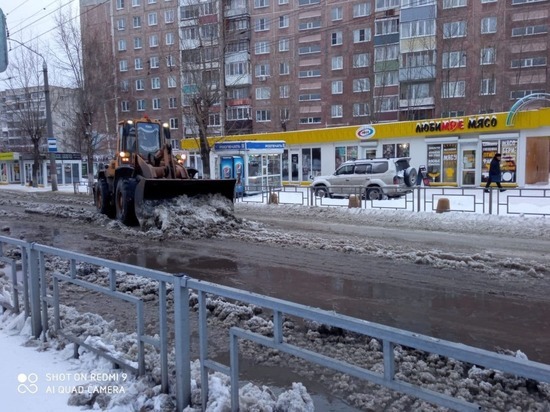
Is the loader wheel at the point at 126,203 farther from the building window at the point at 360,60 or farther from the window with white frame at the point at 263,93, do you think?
the window with white frame at the point at 263,93

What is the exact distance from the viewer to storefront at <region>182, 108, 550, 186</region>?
25.2 m

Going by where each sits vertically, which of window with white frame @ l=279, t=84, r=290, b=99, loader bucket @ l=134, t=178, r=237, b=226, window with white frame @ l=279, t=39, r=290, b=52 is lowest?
loader bucket @ l=134, t=178, r=237, b=226

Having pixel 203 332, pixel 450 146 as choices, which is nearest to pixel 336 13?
pixel 450 146

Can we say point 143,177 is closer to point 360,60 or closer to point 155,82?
point 360,60

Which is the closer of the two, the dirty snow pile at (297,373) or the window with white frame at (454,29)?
the dirty snow pile at (297,373)

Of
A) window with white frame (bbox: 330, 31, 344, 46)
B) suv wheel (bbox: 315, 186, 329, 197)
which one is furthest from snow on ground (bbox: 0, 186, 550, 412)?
window with white frame (bbox: 330, 31, 344, 46)

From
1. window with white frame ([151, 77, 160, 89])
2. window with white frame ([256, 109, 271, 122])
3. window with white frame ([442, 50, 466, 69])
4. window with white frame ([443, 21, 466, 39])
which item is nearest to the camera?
window with white frame ([443, 21, 466, 39])

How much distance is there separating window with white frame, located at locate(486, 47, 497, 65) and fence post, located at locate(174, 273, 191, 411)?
156ft

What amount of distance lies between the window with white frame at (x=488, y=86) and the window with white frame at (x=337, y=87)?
13.7 metres

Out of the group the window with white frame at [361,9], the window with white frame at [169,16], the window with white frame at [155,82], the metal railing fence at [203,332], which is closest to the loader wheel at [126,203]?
the metal railing fence at [203,332]

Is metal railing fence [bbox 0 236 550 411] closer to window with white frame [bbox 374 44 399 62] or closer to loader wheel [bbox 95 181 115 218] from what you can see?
loader wheel [bbox 95 181 115 218]

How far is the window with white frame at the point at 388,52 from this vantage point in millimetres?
46938

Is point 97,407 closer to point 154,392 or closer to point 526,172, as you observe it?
point 154,392

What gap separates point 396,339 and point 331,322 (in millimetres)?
382
